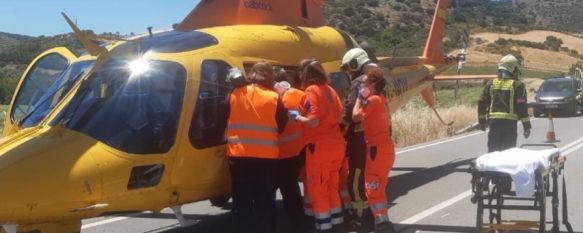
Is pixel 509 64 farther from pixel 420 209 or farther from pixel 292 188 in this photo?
pixel 292 188

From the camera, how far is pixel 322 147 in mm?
7000

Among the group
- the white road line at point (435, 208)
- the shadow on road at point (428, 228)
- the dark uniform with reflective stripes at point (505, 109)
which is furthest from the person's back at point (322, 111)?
the dark uniform with reflective stripes at point (505, 109)

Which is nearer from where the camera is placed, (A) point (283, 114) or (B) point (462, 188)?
(A) point (283, 114)

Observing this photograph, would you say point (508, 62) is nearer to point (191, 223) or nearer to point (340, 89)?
point (340, 89)

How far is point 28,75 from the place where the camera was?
7934mm

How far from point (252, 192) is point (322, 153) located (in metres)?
0.77

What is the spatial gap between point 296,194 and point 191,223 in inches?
71.3

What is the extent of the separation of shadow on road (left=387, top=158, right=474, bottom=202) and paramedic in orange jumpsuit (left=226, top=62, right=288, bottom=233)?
3.47 m

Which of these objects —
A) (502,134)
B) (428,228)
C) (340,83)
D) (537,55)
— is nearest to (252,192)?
(428,228)

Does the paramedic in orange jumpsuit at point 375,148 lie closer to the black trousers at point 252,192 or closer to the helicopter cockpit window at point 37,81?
the black trousers at point 252,192

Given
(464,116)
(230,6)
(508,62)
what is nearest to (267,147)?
(230,6)

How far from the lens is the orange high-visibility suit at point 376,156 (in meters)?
7.26

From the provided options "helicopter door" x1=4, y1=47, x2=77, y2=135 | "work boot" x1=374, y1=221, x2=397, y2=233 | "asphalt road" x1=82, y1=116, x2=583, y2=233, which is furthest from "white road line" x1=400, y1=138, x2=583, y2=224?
"helicopter door" x1=4, y1=47, x2=77, y2=135

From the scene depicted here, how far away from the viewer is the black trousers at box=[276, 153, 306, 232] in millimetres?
7469
